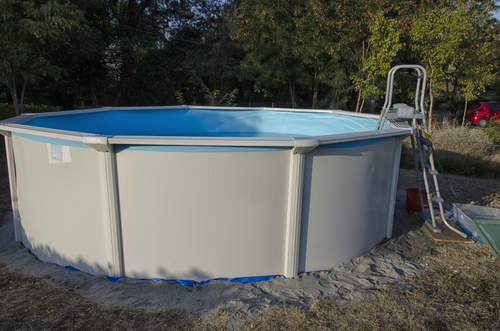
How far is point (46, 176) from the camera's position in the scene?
3.63m

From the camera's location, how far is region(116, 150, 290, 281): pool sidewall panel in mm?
3131

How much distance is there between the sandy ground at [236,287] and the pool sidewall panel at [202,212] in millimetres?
193

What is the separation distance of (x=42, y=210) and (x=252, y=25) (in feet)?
54.8

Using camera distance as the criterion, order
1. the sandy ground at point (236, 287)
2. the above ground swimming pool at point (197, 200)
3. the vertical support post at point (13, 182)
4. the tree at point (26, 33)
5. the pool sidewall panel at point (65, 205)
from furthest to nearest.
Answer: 1. the tree at point (26, 33)
2. the vertical support post at point (13, 182)
3. the pool sidewall panel at point (65, 205)
4. the above ground swimming pool at point (197, 200)
5. the sandy ground at point (236, 287)

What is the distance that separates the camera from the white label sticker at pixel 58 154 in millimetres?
3393

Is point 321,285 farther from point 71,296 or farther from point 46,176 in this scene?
point 46,176

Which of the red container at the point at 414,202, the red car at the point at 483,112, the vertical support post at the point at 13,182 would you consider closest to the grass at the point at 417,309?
the red container at the point at 414,202

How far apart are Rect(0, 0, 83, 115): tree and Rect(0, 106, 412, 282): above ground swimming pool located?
905 centimetres

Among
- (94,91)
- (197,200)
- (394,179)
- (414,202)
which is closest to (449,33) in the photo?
(414,202)

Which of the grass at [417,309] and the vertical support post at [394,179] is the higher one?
the vertical support post at [394,179]

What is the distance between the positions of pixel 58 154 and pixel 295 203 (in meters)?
2.45

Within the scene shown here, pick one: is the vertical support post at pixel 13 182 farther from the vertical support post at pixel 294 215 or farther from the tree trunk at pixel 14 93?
the tree trunk at pixel 14 93

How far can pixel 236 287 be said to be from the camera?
3266 mm

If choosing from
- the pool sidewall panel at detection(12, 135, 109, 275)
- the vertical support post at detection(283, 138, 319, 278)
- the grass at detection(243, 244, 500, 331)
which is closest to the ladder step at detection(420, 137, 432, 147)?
the grass at detection(243, 244, 500, 331)
